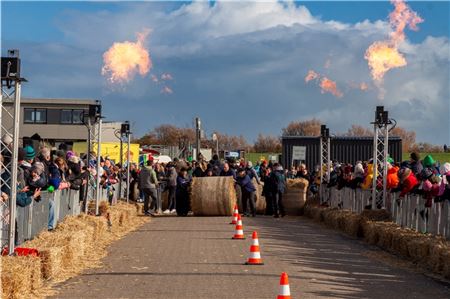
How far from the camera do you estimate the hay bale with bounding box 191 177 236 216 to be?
2917 centimetres

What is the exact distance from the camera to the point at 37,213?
52.6ft

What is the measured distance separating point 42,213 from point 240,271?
16.4 feet

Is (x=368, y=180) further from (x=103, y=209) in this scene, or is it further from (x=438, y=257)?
(x=438, y=257)

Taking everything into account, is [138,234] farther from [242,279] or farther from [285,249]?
[242,279]

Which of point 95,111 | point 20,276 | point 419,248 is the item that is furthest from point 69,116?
point 20,276

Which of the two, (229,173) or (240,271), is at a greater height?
(229,173)

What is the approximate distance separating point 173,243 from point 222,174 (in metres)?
14.0

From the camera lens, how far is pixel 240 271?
13.6 meters

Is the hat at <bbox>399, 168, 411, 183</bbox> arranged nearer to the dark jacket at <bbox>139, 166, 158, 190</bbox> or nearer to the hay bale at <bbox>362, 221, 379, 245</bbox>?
the hay bale at <bbox>362, 221, 379, 245</bbox>

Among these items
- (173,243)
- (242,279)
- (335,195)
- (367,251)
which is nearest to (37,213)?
(173,243)

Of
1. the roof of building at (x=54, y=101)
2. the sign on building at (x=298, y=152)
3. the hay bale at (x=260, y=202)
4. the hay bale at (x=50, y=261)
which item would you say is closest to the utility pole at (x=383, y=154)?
the hay bale at (x=260, y=202)

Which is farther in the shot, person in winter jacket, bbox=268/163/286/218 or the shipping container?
the shipping container

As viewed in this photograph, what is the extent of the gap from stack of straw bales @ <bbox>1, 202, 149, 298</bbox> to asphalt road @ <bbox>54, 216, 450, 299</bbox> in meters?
0.33

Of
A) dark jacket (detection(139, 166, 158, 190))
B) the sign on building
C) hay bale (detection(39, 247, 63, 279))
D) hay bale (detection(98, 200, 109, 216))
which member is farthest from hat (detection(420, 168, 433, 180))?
the sign on building
